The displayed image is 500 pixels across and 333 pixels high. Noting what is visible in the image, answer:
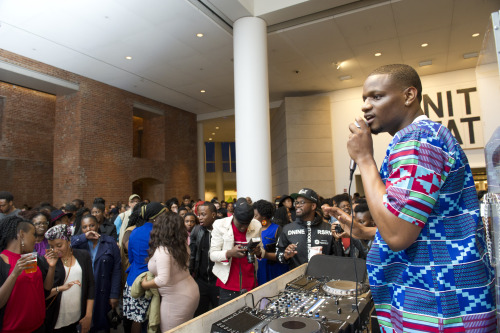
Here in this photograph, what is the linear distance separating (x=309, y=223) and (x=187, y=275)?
143cm

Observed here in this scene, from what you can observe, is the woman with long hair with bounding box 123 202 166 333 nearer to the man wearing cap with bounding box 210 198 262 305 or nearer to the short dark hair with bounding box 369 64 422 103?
the man wearing cap with bounding box 210 198 262 305

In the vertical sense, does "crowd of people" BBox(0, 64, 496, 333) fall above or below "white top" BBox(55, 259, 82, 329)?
above

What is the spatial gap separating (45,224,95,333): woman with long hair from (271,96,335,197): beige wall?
35.8 feet

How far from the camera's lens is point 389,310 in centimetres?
103

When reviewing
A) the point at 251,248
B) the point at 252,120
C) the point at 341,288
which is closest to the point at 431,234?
the point at 341,288

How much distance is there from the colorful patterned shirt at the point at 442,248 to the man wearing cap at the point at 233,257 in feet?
7.44

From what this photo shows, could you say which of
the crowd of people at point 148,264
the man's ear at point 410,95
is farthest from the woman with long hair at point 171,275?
the man's ear at point 410,95

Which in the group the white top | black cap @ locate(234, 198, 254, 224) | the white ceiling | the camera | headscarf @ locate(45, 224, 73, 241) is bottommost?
the white top

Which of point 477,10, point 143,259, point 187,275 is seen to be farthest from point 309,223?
point 477,10

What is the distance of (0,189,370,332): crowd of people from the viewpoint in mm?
2453

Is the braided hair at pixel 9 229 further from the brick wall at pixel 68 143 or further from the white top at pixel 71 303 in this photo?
the brick wall at pixel 68 143

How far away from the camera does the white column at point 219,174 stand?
2559 centimetres

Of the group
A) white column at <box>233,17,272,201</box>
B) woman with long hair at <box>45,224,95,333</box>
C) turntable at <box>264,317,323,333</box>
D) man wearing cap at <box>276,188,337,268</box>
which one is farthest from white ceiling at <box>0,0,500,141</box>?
turntable at <box>264,317,323,333</box>

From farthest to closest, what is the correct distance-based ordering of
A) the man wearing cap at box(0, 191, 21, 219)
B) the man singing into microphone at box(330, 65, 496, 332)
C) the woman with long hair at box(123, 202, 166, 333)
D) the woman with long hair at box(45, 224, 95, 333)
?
the man wearing cap at box(0, 191, 21, 219), the woman with long hair at box(123, 202, 166, 333), the woman with long hair at box(45, 224, 95, 333), the man singing into microphone at box(330, 65, 496, 332)
